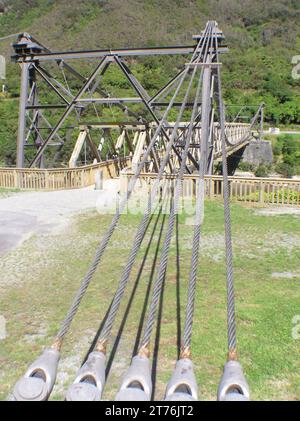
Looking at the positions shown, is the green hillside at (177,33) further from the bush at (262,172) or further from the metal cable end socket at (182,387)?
the metal cable end socket at (182,387)

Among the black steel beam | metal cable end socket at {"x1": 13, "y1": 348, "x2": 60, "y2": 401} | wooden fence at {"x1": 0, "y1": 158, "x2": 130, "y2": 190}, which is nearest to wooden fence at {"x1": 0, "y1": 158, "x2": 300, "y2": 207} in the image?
wooden fence at {"x1": 0, "y1": 158, "x2": 130, "y2": 190}

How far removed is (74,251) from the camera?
750 cm

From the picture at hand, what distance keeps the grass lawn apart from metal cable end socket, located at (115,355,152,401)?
60.1 inches

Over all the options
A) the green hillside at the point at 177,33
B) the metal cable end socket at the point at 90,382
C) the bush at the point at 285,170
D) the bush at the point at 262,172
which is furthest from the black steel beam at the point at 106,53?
the green hillside at the point at 177,33

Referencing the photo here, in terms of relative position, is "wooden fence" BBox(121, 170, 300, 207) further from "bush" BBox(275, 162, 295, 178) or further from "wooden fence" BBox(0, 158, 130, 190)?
"bush" BBox(275, 162, 295, 178)

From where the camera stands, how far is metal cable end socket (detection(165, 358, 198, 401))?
6.20 feet

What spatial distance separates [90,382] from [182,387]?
412 mm

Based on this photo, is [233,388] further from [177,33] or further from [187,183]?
[177,33]

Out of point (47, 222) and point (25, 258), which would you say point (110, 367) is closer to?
point (25, 258)

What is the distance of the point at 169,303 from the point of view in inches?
208

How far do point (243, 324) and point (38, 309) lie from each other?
2303 mm

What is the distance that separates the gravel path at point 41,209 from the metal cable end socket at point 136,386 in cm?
582

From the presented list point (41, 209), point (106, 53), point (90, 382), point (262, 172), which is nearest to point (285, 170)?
point (262, 172)
